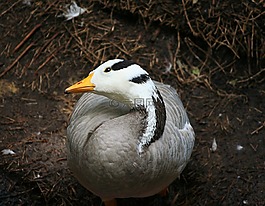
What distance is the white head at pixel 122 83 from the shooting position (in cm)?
272

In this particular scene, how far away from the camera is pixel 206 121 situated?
4.07 meters

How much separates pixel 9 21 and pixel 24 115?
1001 millimetres

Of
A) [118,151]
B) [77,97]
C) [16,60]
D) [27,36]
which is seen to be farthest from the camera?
[27,36]

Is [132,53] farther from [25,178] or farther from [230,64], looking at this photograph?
[25,178]

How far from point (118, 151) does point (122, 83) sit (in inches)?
13.7

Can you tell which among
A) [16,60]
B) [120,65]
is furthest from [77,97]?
[120,65]

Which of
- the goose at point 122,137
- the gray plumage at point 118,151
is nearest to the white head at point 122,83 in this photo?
the goose at point 122,137

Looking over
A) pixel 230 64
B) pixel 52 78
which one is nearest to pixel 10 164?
pixel 52 78

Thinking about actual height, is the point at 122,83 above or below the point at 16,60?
above

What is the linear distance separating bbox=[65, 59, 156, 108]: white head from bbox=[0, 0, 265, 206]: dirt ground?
3.58ft

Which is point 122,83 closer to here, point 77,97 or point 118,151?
point 118,151

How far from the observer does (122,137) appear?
2.70 metres

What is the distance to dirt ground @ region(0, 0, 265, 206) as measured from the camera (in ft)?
11.9

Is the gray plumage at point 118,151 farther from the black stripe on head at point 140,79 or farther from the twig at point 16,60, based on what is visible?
the twig at point 16,60
